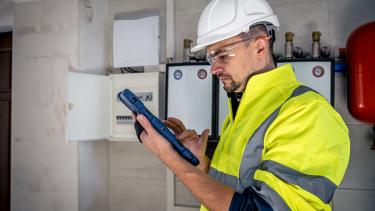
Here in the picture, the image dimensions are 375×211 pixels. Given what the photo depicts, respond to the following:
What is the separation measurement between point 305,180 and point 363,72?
38.7 inches

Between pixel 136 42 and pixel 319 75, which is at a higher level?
pixel 136 42

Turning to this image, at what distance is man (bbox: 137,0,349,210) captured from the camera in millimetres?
628

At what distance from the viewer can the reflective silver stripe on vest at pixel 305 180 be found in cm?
62

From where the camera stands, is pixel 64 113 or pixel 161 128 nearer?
pixel 161 128

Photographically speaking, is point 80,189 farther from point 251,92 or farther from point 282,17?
point 282,17

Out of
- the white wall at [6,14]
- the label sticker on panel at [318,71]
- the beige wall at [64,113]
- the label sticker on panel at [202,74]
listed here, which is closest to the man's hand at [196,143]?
the label sticker on panel at [202,74]

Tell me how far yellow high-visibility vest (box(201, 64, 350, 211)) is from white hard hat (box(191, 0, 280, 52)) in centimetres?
22

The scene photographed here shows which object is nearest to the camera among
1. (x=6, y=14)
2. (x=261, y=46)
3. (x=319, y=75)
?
(x=261, y=46)

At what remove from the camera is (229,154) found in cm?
84

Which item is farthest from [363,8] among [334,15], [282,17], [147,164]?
[147,164]

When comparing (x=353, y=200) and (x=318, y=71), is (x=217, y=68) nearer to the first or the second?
(x=318, y=71)

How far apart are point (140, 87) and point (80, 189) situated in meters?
0.77

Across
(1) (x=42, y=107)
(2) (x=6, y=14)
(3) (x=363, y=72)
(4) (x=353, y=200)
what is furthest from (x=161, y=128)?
(2) (x=6, y=14)

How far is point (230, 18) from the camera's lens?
887mm
